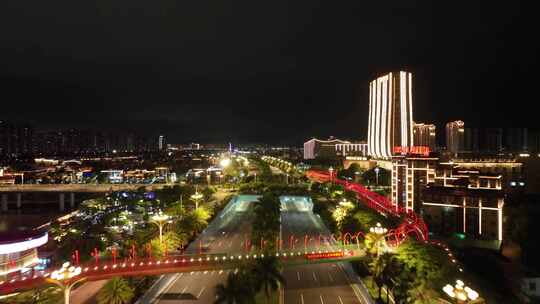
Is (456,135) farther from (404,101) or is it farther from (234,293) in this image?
(234,293)

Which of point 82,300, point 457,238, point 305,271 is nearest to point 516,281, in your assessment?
point 457,238

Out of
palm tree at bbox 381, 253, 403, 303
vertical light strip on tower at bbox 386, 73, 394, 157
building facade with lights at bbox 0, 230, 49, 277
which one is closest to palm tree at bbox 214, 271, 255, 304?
palm tree at bbox 381, 253, 403, 303

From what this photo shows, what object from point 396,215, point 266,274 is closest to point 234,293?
point 266,274

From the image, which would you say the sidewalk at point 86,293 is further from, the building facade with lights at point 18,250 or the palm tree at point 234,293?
the palm tree at point 234,293

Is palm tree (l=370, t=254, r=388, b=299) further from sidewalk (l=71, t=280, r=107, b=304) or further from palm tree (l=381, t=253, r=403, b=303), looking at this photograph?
sidewalk (l=71, t=280, r=107, b=304)

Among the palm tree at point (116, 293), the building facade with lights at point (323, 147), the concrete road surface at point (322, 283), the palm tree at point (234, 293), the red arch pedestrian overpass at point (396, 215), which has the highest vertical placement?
the building facade with lights at point (323, 147)

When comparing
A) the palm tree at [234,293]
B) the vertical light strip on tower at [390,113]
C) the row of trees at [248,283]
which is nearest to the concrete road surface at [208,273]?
the row of trees at [248,283]
